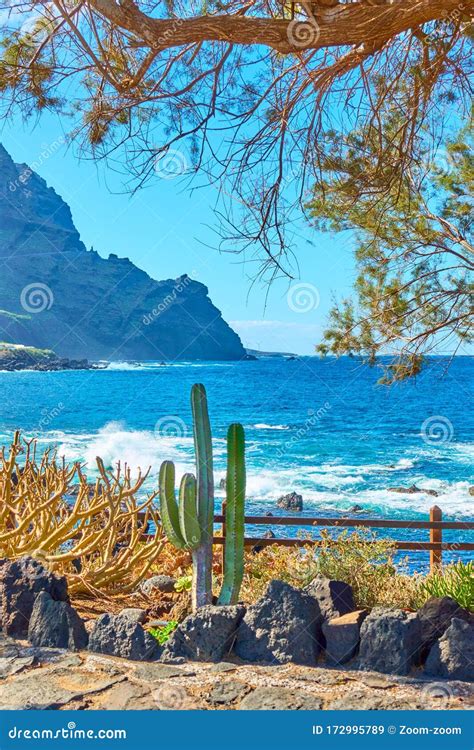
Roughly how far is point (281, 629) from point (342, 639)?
347mm

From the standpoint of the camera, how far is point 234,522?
5.00 metres

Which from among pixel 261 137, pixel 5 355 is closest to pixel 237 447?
pixel 261 137

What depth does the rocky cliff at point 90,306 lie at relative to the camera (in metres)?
73.2

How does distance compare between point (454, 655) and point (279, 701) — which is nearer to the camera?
point (279, 701)

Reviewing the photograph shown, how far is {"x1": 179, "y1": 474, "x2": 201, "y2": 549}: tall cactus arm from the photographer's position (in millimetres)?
4863

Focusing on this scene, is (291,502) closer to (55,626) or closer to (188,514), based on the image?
(188,514)

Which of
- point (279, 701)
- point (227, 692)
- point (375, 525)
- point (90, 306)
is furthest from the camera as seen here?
point (90, 306)

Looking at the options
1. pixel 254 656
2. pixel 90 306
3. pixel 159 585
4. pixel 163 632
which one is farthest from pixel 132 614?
pixel 90 306

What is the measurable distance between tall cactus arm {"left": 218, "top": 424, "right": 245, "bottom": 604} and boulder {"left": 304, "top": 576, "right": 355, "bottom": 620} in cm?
57

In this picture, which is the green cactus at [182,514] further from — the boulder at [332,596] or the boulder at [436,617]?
the boulder at [436,617]

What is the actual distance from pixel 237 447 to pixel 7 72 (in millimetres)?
2922

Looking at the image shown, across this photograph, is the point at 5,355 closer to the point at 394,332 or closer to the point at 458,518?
the point at 458,518
